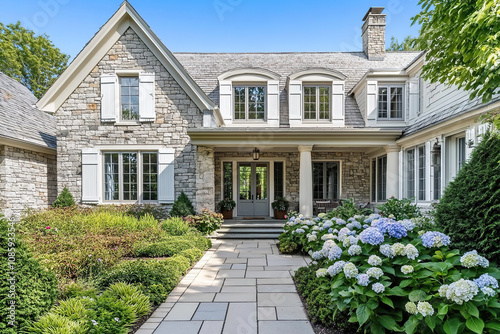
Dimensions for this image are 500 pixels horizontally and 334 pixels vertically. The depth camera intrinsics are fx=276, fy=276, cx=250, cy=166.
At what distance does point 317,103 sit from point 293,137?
7.87ft

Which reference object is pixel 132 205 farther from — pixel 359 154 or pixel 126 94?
pixel 359 154

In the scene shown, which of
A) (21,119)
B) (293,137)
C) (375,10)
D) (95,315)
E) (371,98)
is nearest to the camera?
(95,315)

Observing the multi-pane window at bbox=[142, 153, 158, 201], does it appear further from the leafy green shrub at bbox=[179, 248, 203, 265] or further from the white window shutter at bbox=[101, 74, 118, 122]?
the leafy green shrub at bbox=[179, 248, 203, 265]

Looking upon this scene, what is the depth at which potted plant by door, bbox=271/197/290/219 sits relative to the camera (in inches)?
388

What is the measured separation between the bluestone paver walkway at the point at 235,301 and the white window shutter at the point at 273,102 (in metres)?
5.46

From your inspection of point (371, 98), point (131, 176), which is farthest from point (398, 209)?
point (131, 176)

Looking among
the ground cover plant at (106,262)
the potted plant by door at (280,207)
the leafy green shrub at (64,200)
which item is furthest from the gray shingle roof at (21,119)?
the potted plant by door at (280,207)

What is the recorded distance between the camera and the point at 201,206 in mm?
8438

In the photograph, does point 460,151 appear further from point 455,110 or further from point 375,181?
point 375,181

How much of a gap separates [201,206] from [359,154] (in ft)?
20.7

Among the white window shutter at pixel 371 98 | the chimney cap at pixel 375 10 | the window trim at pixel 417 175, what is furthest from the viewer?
the chimney cap at pixel 375 10

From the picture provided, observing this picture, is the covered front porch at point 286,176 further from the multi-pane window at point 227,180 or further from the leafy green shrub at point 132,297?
the leafy green shrub at point 132,297

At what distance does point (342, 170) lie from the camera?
414 inches

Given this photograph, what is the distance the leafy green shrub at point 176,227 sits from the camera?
694cm
